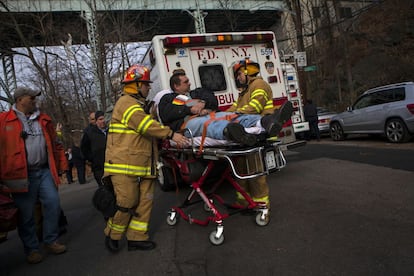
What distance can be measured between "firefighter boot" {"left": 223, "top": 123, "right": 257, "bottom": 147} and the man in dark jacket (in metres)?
2.55

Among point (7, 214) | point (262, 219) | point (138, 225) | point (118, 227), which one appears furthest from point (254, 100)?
point (7, 214)

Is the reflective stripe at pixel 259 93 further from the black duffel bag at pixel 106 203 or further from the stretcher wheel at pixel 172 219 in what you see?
the black duffel bag at pixel 106 203

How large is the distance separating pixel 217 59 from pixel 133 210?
12.2 feet

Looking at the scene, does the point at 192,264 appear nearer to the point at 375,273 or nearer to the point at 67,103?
the point at 375,273

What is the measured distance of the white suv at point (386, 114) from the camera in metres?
8.65

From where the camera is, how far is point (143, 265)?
3.30 meters

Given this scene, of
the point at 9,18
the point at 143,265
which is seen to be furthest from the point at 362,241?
the point at 9,18

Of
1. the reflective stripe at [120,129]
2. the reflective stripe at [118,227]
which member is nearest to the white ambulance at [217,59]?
the reflective stripe at [120,129]

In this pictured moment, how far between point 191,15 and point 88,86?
8.31 metres

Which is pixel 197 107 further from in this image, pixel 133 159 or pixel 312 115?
pixel 312 115

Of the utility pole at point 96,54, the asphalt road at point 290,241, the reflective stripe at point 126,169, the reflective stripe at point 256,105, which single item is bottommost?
the asphalt road at point 290,241

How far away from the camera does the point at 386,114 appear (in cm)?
927

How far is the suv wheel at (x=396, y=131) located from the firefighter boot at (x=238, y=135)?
736 cm

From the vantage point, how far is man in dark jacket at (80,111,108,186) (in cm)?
496
